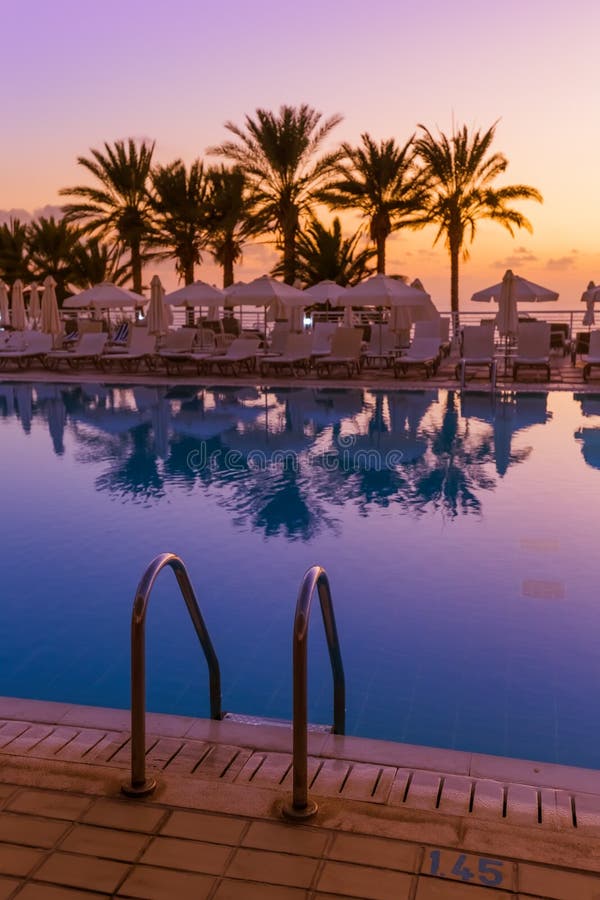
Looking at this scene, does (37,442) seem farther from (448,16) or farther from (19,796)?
(448,16)

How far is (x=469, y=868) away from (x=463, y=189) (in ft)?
99.4

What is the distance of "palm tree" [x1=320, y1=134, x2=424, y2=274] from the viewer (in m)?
29.8

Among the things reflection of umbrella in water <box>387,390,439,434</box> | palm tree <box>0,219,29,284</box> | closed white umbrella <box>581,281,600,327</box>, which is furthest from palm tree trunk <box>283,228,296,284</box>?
reflection of umbrella in water <box>387,390,439,434</box>

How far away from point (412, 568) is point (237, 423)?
7.05m

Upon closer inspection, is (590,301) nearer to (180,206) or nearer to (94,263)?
(180,206)

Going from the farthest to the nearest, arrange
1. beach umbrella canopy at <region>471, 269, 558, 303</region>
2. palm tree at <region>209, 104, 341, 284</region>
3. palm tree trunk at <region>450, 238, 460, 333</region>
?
palm tree trunk at <region>450, 238, 460, 333</region> → palm tree at <region>209, 104, 341, 284</region> → beach umbrella canopy at <region>471, 269, 558, 303</region>

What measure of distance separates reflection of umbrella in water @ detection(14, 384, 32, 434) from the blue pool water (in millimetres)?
511

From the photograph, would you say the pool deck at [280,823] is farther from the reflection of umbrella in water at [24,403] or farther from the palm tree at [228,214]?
the palm tree at [228,214]

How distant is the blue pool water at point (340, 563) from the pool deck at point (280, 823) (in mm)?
1055


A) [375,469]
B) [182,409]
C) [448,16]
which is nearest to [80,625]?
[375,469]

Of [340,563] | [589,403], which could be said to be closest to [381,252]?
[589,403]

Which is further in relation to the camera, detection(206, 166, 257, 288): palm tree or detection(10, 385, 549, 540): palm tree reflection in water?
detection(206, 166, 257, 288): palm tree

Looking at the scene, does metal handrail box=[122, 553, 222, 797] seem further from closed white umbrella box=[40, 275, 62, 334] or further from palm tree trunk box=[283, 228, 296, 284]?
palm tree trunk box=[283, 228, 296, 284]

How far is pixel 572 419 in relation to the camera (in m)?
13.3
